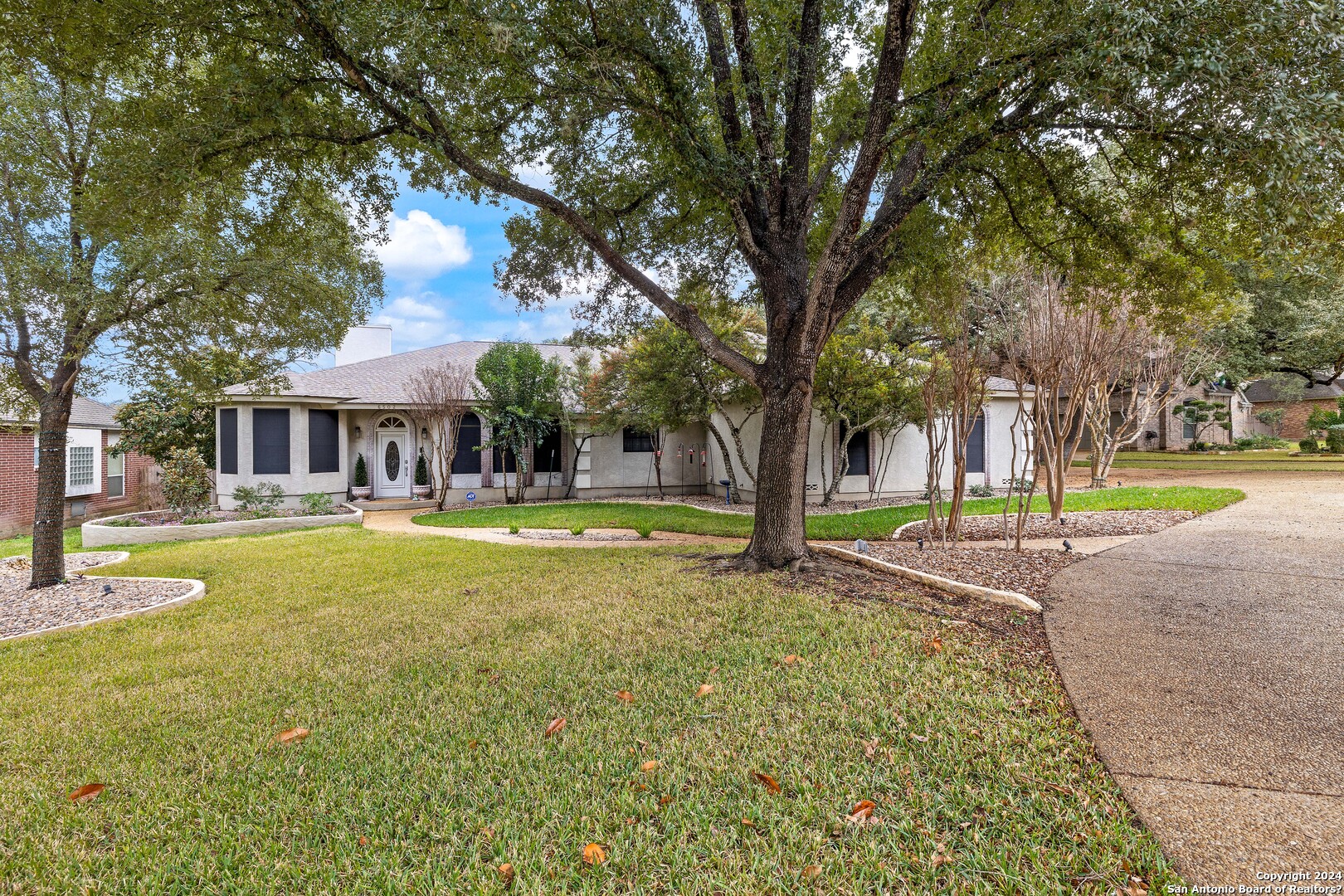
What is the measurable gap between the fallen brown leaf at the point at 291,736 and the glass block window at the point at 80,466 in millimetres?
22000

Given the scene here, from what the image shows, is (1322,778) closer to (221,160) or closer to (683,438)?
(221,160)

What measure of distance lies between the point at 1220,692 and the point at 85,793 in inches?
218

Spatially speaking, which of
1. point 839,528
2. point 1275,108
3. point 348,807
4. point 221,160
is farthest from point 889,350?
point 348,807

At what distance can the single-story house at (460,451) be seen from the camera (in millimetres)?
13758

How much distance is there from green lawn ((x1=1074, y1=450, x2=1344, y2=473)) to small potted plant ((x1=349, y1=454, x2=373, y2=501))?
2452 cm

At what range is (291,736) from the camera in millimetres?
2814

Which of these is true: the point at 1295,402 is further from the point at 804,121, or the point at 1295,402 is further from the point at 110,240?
the point at 110,240

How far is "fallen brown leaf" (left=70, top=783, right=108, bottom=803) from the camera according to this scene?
236cm

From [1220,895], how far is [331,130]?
753cm

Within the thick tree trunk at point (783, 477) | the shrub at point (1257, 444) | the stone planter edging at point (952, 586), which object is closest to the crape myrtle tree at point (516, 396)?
the thick tree trunk at point (783, 477)

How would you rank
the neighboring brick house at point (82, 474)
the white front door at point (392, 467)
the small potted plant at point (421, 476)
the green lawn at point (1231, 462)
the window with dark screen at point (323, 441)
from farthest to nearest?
the green lawn at point (1231, 462) < the white front door at point (392, 467) < the small potted plant at point (421, 476) < the neighboring brick house at point (82, 474) < the window with dark screen at point (323, 441)

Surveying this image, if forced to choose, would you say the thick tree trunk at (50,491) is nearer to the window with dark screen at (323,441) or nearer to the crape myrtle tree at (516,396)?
the crape myrtle tree at (516,396)

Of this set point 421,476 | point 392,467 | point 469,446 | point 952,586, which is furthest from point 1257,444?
Result: point 392,467

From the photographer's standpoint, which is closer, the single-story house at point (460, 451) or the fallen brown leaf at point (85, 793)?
the fallen brown leaf at point (85, 793)
